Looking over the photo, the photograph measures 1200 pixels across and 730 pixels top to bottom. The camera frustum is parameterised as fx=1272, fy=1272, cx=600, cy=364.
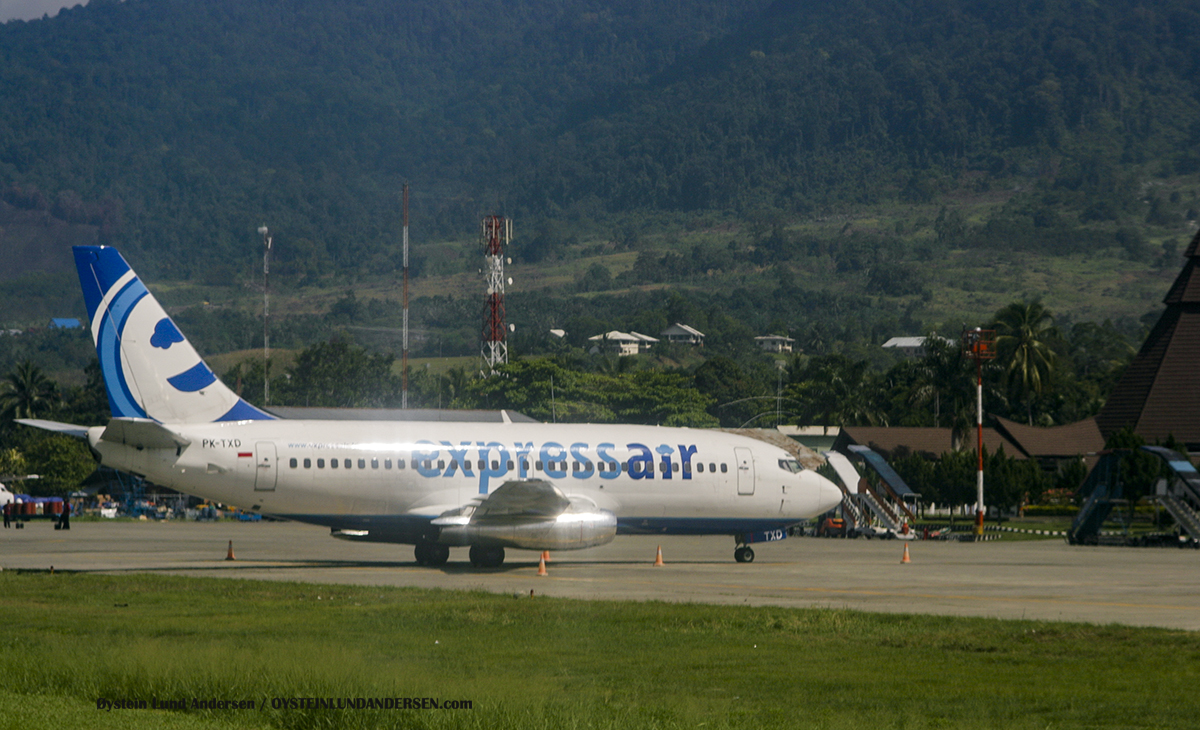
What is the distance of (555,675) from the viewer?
566 inches

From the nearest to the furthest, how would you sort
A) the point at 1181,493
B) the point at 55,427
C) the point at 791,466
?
the point at 55,427 < the point at 791,466 < the point at 1181,493

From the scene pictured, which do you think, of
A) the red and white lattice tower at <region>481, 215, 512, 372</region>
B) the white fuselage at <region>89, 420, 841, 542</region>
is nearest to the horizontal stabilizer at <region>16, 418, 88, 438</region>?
the white fuselage at <region>89, 420, 841, 542</region>

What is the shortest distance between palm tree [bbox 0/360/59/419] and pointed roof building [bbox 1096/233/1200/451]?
99908 millimetres

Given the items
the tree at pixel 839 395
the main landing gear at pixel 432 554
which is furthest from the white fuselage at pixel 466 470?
the tree at pixel 839 395

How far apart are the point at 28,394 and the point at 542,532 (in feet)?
365

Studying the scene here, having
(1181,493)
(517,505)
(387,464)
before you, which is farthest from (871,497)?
(387,464)

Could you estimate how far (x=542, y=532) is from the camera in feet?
101

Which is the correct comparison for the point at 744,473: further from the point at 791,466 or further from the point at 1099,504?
the point at 1099,504

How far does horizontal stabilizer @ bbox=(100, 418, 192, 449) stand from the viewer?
29.5 m

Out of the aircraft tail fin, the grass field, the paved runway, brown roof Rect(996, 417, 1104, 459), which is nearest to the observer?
the grass field

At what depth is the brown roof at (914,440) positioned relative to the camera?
273 ft

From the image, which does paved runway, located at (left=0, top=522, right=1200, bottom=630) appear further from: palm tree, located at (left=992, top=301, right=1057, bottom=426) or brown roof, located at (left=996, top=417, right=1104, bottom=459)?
palm tree, located at (left=992, top=301, right=1057, bottom=426)

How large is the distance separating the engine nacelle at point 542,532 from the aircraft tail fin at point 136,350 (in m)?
7.10

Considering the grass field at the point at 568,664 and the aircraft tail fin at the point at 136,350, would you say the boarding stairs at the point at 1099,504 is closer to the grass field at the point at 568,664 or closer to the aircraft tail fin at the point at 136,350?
the grass field at the point at 568,664
